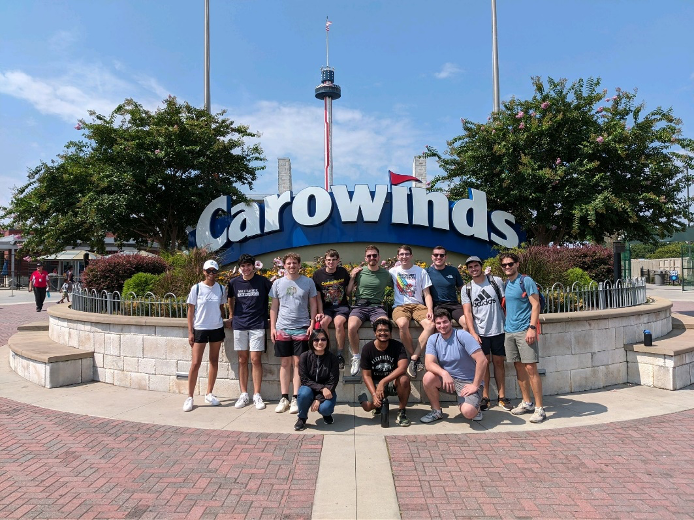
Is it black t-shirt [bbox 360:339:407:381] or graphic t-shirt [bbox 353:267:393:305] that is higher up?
graphic t-shirt [bbox 353:267:393:305]

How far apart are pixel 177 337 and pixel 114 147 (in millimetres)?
7503

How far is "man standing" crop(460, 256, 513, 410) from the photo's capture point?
525 centimetres

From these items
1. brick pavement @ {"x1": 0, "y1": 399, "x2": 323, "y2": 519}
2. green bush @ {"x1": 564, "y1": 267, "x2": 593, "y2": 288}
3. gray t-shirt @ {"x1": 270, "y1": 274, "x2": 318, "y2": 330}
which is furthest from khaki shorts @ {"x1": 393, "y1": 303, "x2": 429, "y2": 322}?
green bush @ {"x1": 564, "y1": 267, "x2": 593, "y2": 288}

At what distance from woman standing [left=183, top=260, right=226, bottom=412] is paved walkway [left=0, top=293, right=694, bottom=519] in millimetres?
430

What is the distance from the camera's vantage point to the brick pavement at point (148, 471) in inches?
124

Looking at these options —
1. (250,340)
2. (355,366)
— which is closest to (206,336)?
(250,340)

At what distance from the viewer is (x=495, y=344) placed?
529 cm

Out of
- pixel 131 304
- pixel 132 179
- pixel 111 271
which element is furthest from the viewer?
pixel 132 179

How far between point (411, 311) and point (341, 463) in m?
2.21

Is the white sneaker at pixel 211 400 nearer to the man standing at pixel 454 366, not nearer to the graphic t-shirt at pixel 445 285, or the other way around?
the man standing at pixel 454 366

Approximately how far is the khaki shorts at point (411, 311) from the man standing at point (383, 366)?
0.58 meters

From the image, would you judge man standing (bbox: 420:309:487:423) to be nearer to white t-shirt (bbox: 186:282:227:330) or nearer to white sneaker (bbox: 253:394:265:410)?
white sneaker (bbox: 253:394:265:410)

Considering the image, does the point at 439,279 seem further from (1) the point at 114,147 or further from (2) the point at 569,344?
(1) the point at 114,147

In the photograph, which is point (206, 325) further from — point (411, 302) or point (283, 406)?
point (411, 302)
